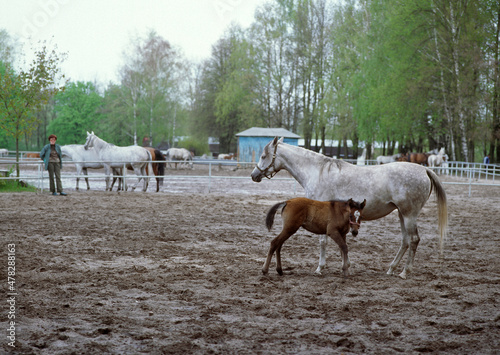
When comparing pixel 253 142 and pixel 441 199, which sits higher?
pixel 253 142

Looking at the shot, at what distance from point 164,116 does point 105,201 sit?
32.0 m

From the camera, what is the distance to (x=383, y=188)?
588cm

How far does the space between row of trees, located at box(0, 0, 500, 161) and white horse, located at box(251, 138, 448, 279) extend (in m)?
23.1

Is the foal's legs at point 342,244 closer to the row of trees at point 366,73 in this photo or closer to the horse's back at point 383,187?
the horse's back at point 383,187

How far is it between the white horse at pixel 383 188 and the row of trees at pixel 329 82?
75.6 ft

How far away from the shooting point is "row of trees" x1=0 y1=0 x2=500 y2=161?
2742 cm

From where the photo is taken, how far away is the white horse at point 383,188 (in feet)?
19.1

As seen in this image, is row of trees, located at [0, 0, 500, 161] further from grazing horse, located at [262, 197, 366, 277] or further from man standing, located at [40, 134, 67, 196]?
grazing horse, located at [262, 197, 366, 277]

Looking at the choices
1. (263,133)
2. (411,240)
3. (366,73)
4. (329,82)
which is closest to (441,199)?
(411,240)

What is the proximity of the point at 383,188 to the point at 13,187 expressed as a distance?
13390 mm

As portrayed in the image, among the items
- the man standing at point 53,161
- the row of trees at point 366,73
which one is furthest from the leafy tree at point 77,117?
the man standing at point 53,161

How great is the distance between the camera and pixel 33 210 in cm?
1068

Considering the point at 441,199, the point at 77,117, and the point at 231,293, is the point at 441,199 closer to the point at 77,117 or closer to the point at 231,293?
the point at 231,293

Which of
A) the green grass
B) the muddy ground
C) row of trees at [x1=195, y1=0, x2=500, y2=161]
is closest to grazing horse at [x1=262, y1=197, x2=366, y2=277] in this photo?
the muddy ground
